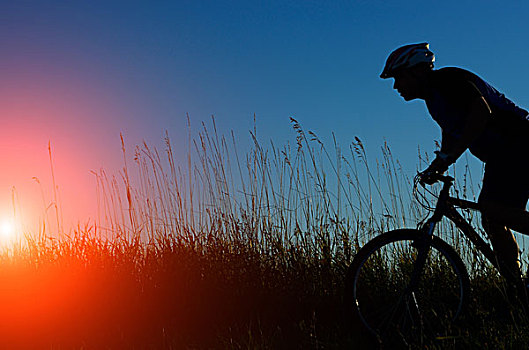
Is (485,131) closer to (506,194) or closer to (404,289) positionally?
(506,194)

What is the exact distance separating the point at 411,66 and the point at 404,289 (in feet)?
4.84

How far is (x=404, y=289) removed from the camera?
3.61m

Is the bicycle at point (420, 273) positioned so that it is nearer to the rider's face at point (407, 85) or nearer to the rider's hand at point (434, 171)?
the rider's hand at point (434, 171)

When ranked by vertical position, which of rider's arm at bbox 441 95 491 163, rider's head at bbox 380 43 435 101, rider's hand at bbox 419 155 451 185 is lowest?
rider's hand at bbox 419 155 451 185

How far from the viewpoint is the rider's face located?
3.57 m

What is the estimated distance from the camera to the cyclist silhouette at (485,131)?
3.34 m

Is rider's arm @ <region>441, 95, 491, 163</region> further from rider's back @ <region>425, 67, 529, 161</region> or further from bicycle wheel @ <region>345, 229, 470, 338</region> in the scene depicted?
bicycle wheel @ <region>345, 229, 470, 338</region>

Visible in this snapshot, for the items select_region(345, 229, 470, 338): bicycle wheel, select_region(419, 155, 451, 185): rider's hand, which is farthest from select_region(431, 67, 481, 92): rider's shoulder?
select_region(345, 229, 470, 338): bicycle wheel

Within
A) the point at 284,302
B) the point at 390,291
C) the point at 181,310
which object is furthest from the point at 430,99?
the point at 181,310

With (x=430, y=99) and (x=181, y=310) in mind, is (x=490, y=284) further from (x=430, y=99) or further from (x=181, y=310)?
(x=181, y=310)

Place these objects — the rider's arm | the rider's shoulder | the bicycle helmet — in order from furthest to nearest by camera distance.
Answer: the bicycle helmet < the rider's shoulder < the rider's arm

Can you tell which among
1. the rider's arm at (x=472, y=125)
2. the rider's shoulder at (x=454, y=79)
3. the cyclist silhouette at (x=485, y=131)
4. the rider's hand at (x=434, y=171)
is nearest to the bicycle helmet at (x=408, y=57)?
the cyclist silhouette at (x=485, y=131)

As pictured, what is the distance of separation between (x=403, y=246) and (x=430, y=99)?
1402mm

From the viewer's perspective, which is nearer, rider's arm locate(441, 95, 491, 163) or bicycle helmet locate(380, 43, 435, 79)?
rider's arm locate(441, 95, 491, 163)
